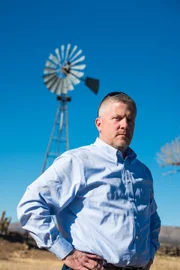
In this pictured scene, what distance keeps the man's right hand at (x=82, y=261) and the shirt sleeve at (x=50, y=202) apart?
0.09 feet

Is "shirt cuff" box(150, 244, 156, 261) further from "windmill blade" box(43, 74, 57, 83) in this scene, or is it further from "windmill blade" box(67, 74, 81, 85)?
"windmill blade" box(43, 74, 57, 83)

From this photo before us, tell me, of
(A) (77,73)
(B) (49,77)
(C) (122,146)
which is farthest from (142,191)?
(B) (49,77)

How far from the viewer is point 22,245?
666 inches

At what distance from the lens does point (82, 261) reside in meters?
1.93

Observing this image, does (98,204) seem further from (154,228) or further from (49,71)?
(49,71)

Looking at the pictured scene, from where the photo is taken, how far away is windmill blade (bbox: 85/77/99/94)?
27625 millimetres

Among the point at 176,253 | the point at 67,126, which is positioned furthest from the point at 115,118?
the point at 67,126

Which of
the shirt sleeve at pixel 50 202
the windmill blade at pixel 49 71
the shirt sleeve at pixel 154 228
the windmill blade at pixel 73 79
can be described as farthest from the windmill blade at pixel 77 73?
the shirt sleeve at pixel 50 202

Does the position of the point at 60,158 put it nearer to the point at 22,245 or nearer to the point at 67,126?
the point at 22,245

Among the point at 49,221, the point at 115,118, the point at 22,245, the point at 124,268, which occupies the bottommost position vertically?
the point at 124,268

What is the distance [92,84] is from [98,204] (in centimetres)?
2606

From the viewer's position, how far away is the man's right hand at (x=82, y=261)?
1.93 metres

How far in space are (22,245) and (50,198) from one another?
613 inches

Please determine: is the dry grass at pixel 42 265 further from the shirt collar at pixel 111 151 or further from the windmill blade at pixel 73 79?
the windmill blade at pixel 73 79
